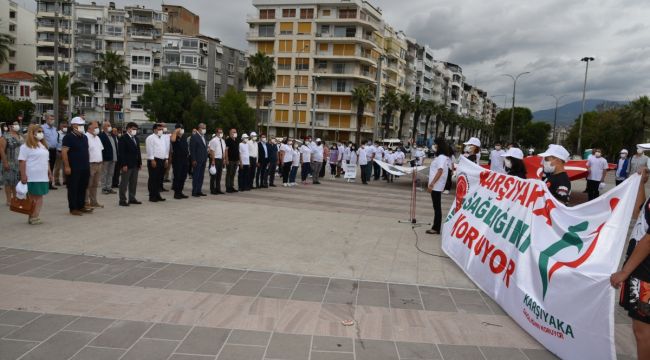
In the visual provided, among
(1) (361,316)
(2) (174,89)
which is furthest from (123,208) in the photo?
(2) (174,89)

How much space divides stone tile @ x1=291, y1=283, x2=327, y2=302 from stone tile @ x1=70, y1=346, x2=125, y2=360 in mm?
1919

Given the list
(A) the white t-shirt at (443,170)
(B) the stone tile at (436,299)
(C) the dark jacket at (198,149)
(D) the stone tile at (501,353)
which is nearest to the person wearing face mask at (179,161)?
(C) the dark jacket at (198,149)

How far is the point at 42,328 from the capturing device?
4.04 m

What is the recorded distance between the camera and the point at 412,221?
10453 mm

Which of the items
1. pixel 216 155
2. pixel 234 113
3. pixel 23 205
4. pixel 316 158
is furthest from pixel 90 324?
pixel 234 113

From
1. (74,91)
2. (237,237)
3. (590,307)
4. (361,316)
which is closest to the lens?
(590,307)

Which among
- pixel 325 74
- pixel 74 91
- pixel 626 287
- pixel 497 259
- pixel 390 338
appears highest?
pixel 325 74

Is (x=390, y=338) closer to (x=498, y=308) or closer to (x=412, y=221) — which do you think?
(x=498, y=308)

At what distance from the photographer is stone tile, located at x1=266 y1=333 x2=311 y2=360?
376cm

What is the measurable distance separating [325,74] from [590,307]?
6766 centimetres

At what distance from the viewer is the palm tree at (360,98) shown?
2509 inches

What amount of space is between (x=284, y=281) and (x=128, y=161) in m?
6.51

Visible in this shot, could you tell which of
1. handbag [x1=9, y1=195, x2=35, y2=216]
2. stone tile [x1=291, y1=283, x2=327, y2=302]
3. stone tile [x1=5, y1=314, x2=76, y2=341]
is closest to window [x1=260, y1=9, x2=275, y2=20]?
handbag [x1=9, y1=195, x2=35, y2=216]

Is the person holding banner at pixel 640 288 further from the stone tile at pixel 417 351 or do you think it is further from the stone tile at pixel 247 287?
the stone tile at pixel 247 287
